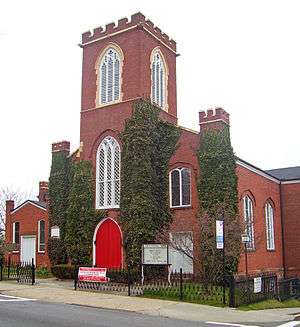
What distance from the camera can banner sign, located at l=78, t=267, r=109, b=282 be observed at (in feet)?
72.6

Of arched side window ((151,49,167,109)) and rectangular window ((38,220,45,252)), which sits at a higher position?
arched side window ((151,49,167,109))

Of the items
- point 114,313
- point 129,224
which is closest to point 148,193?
point 129,224

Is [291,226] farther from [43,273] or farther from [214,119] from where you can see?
[43,273]

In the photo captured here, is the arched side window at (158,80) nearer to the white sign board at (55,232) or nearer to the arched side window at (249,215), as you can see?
the arched side window at (249,215)

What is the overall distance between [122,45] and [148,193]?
9.14m

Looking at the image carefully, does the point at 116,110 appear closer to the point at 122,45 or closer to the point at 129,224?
the point at 122,45

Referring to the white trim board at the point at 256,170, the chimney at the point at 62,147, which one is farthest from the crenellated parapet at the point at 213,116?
the chimney at the point at 62,147

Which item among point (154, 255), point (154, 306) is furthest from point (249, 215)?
point (154, 306)

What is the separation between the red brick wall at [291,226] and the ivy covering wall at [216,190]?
10.6 meters

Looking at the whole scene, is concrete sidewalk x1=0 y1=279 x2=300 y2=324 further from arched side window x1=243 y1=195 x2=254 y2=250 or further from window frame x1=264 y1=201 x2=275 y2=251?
window frame x1=264 y1=201 x2=275 y2=251

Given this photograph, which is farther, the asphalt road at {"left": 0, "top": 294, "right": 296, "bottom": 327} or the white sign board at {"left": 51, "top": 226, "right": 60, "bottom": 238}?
the white sign board at {"left": 51, "top": 226, "right": 60, "bottom": 238}

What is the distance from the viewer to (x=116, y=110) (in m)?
28.3

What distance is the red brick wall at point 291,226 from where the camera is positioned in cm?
3394

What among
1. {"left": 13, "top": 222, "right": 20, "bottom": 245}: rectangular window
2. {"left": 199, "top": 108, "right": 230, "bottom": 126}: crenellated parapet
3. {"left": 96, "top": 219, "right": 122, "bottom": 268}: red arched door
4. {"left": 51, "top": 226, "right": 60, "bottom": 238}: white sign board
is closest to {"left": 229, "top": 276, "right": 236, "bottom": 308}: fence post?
{"left": 96, "top": 219, "right": 122, "bottom": 268}: red arched door
